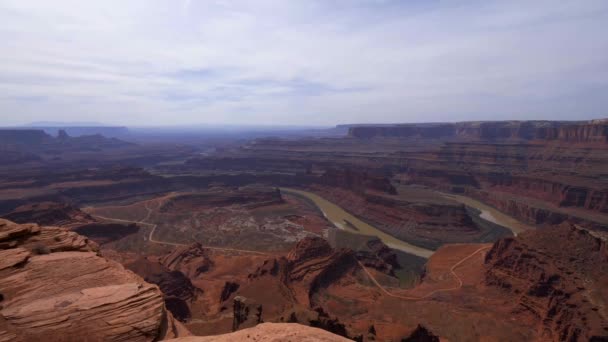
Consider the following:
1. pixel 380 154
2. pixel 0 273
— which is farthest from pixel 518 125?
pixel 0 273

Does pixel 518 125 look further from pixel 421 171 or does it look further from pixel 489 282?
pixel 489 282

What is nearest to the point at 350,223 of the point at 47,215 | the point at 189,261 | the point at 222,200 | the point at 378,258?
the point at 378,258

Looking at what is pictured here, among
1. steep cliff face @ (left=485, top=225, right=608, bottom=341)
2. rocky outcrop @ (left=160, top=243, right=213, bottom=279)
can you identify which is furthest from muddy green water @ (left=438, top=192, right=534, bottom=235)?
rocky outcrop @ (left=160, top=243, right=213, bottom=279)

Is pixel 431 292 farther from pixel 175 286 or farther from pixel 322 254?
pixel 175 286

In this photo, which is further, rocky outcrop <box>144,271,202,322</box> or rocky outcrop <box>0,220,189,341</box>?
rocky outcrop <box>144,271,202,322</box>

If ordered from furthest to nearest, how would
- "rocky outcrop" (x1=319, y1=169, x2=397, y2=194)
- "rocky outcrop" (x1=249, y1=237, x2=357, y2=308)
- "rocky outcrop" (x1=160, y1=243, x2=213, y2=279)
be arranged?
"rocky outcrop" (x1=319, y1=169, x2=397, y2=194)
"rocky outcrop" (x1=160, y1=243, x2=213, y2=279)
"rocky outcrop" (x1=249, y1=237, x2=357, y2=308)

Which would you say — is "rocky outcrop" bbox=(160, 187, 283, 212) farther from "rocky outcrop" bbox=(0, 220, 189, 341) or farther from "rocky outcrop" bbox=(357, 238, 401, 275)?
"rocky outcrop" bbox=(0, 220, 189, 341)

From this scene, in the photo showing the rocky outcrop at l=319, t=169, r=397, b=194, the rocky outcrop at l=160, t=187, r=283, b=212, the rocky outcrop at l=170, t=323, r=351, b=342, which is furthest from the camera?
the rocky outcrop at l=319, t=169, r=397, b=194
